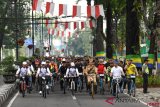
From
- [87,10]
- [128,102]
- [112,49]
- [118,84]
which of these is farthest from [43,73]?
[112,49]

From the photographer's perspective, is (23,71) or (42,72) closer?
(42,72)

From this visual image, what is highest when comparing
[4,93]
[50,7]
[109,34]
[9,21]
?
[9,21]

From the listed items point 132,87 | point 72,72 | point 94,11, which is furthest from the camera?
point 94,11

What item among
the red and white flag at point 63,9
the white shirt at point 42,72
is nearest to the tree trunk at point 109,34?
the red and white flag at point 63,9

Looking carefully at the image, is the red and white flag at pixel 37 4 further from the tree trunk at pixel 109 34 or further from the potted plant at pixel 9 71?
the tree trunk at pixel 109 34

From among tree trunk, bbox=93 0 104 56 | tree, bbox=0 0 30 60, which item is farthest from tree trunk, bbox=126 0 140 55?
tree, bbox=0 0 30 60

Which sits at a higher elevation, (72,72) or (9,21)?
(9,21)

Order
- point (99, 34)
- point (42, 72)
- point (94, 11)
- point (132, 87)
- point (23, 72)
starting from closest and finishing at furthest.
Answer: point (132, 87), point (42, 72), point (23, 72), point (94, 11), point (99, 34)

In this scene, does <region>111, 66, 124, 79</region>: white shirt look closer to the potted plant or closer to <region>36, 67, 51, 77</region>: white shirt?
<region>36, 67, 51, 77</region>: white shirt

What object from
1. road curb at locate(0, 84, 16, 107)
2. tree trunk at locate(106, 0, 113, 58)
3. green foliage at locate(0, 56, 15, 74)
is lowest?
road curb at locate(0, 84, 16, 107)

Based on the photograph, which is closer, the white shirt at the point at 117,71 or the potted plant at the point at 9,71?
the white shirt at the point at 117,71

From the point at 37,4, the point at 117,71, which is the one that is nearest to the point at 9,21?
the point at 37,4

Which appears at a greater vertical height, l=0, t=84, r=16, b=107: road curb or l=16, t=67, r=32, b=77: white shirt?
l=16, t=67, r=32, b=77: white shirt

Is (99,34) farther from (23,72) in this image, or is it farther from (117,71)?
(117,71)
